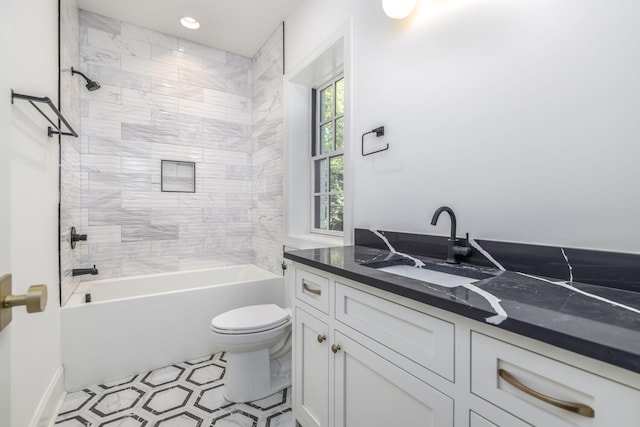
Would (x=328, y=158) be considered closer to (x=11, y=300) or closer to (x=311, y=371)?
(x=311, y=371)

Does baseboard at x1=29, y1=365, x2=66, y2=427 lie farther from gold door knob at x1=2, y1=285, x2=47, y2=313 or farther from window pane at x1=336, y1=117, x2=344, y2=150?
window pane at x1=336, y1=117, x2=344, y2=150

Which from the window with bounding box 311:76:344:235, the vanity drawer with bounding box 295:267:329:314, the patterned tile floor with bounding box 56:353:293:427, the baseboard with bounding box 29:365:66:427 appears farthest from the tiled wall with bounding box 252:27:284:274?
the baseboard with bounding box 29:365:66:427

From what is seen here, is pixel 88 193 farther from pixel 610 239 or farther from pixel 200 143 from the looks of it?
pixel 610 239

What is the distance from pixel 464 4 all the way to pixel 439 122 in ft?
1.56

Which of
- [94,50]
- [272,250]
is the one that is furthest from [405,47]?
[94,50]

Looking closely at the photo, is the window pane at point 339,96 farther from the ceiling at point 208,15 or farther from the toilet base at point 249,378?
the toilet base at point 249,378

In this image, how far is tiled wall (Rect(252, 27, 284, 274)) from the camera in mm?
2678

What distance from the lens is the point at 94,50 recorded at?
2477 mm

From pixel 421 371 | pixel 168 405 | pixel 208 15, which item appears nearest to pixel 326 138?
pixel 208 15

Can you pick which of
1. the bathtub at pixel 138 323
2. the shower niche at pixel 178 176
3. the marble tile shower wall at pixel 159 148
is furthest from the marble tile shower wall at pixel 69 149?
the shower niche at pixel 178 176

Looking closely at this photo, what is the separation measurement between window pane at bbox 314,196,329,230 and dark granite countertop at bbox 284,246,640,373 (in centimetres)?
139

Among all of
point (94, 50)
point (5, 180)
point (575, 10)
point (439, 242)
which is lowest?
point (439, 242)

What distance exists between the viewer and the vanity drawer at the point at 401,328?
29.7 inches

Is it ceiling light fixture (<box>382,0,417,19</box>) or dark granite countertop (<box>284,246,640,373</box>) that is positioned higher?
ceiling light fixture (<box>382,0,417,19</box>)
